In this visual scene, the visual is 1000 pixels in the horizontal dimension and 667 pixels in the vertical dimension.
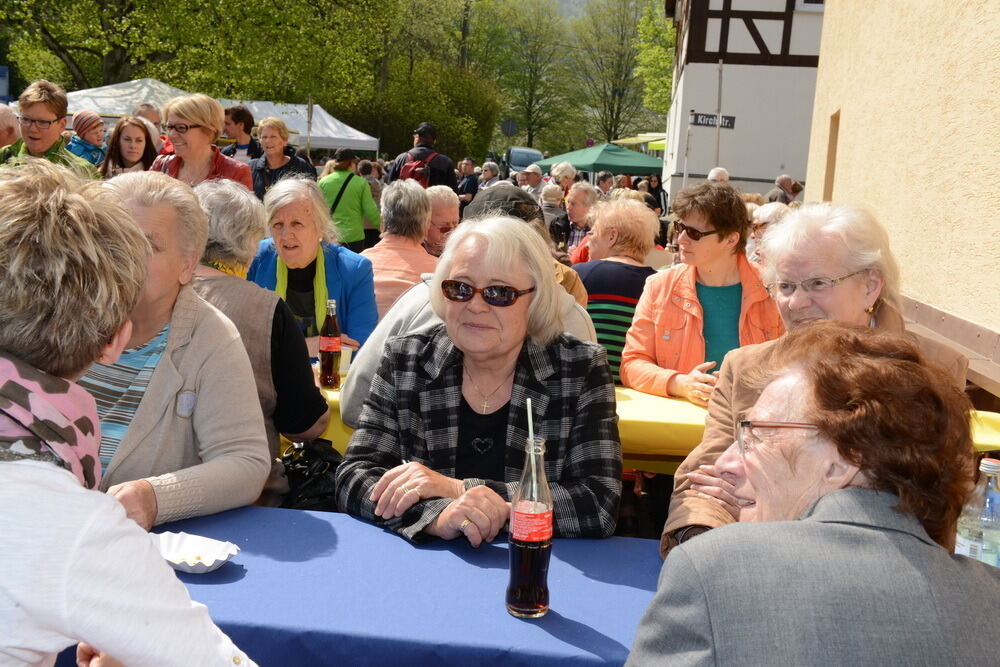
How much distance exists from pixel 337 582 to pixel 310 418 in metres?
1.33

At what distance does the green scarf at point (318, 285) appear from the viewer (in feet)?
15.8

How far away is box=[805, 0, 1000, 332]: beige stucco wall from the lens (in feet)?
15.5

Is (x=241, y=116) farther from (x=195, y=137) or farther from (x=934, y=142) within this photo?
(x=934, y=142)

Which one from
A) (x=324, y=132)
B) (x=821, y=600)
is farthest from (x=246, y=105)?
(x=821, y=600)

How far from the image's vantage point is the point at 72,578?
4.06 ft

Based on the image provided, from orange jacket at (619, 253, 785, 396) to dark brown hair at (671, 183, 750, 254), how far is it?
0.99ft

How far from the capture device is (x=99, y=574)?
1256 mm

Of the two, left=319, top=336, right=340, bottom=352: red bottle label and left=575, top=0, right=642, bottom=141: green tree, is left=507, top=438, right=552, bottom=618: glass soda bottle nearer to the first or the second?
left=319, top=336, right=340, bottom=352: red bottle label

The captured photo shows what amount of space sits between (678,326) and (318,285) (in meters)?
1.97

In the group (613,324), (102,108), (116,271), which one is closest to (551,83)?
(102,108)

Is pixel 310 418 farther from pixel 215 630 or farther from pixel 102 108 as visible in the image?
pixel 102 108

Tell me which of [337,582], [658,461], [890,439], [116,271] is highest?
[116,271]

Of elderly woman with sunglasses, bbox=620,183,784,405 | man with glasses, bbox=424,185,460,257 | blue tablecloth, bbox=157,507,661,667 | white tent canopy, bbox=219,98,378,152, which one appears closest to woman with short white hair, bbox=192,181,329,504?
blue tablecloth, bbox=157,507,661,667

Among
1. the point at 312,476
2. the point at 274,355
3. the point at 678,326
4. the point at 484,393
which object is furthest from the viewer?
the point at 678,326
